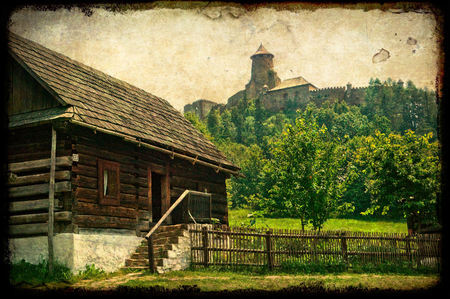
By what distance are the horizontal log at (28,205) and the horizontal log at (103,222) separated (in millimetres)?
732

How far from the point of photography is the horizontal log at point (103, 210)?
1347 centimetres

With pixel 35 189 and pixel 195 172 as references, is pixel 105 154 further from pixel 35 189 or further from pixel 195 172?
pixel 195 172

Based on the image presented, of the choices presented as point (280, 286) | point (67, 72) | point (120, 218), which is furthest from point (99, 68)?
point (280, 286)

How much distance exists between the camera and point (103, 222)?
46.5 feet

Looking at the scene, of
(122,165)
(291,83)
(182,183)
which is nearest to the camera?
(122,165)

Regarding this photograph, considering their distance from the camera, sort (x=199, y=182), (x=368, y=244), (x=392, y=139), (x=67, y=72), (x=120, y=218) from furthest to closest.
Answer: (x=392, y=139), (x=199, y=182), (x=368, y=244), (x=67, y=72), (x=120, y=218)

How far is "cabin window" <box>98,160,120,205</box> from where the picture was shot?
1434cm

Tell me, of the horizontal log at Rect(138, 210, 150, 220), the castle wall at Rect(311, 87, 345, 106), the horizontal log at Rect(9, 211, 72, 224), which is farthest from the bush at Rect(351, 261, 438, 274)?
the castle wall at Rect(311, 87, 345, 106)

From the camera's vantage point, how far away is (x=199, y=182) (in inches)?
771

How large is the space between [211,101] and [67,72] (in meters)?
94.8

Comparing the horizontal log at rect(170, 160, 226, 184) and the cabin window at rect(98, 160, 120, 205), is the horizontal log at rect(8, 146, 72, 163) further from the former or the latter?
the horizontal log at rect(170, 160, 226, 184)

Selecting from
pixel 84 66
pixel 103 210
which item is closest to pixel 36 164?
pixel 103 210

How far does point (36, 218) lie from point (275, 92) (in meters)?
94.6

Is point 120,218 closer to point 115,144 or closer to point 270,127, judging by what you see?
point 115,144
